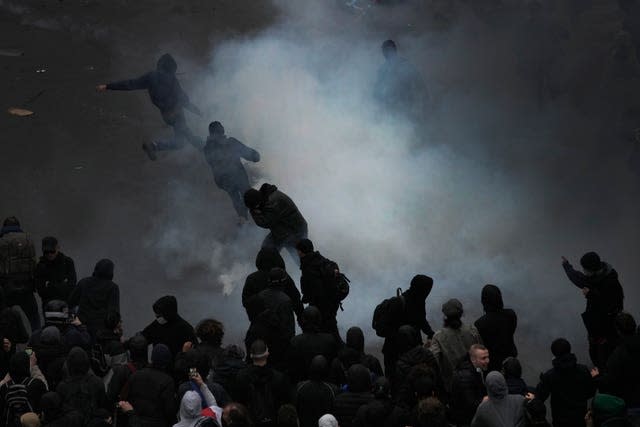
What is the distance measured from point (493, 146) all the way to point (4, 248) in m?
5.83

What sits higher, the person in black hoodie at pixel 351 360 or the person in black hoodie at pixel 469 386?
the person in black hoodie at pixel 351 360

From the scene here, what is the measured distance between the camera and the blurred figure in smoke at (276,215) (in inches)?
369

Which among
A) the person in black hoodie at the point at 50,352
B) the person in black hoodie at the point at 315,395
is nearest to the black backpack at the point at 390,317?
the person in black hoodie at the point at 315,395

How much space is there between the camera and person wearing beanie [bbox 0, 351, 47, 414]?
22.1 ft

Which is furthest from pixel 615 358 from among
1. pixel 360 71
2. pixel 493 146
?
pixel 360 71

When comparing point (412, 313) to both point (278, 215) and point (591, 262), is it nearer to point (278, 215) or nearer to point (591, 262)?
point (591, 262)

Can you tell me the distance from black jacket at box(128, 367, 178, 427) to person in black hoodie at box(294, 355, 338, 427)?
2.54 ft

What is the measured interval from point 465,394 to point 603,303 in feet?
5.24

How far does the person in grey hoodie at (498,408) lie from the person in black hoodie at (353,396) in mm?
667

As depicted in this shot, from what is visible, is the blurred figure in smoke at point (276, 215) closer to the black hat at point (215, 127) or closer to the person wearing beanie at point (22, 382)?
the black hat at point (215, 127)

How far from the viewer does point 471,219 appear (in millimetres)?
11102

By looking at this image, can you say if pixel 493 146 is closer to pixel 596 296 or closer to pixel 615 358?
pixel 596 296

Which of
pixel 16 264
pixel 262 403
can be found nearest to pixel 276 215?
pixel 16 264

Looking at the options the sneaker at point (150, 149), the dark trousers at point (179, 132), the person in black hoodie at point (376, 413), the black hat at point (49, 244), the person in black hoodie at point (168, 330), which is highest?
the dark trousers at point (179, 132)
